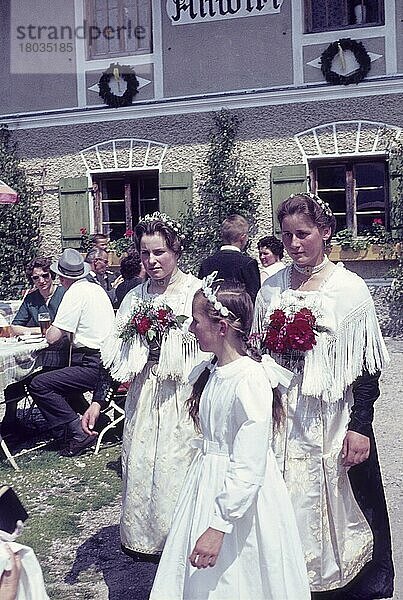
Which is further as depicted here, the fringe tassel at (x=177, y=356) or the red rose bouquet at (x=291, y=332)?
the fringe tassel at (x=177, y=356)

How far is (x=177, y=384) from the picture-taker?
376cm

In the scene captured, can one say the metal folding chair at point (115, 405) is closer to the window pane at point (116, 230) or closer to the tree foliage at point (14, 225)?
the window pane at point (116, 230)

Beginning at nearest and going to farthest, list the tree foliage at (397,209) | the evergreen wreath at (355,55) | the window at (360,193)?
1. the tree foliage at (397,209)
2. the evergreen wreath at (355,55)
3. the window at (360,193)

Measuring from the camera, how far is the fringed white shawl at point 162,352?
148 inches

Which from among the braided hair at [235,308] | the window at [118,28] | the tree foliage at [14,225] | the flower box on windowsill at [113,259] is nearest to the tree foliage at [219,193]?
the flower box on windowsill at [113,259]

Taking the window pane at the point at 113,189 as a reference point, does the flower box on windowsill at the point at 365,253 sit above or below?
below

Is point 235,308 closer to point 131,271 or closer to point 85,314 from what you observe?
point 85,314

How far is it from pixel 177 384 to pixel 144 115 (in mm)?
8671

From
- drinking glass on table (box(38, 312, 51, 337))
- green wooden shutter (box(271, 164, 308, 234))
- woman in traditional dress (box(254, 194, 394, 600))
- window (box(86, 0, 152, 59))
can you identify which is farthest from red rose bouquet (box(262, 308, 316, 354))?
window (box(86, 0, 152, 59))

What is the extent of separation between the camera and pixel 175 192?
38.4ft

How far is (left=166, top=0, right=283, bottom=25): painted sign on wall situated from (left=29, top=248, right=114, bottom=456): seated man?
6447mm

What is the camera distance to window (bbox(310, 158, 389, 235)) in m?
11.0

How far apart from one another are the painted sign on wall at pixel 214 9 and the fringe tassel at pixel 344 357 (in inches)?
347

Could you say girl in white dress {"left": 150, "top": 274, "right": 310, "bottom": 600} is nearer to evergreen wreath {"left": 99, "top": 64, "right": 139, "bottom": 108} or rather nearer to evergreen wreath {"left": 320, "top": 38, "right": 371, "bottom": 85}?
evergreen wreath {"left": 320, "top": 38, "right": 371, "bottom": 85}
